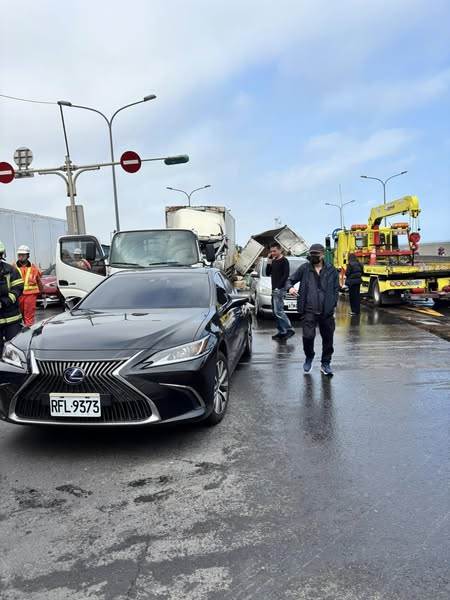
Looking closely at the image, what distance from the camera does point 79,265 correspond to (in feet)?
41.4

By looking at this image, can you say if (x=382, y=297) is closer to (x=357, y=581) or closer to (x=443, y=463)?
(x=443, y=463)

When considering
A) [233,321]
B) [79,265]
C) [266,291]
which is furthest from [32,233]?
[233,321]

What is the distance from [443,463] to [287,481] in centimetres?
122

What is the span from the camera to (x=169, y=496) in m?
3.41

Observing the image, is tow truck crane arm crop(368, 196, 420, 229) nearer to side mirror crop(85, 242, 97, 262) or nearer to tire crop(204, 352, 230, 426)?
side mirror crop(85, 242, 97, 262)

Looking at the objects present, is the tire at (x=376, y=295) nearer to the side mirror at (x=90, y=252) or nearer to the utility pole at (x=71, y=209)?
the side mirror at (x=90, y=252)

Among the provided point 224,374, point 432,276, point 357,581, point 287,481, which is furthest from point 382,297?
point 357,581

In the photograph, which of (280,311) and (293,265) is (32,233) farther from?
(280,311)

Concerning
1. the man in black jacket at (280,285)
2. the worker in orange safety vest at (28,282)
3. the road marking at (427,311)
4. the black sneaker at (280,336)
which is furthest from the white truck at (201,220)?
the worker in orange safety vest at (28,282)

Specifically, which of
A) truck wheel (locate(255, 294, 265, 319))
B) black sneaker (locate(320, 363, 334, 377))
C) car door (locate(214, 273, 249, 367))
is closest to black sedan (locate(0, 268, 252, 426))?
car door (locate(214, 273, 249, 367))

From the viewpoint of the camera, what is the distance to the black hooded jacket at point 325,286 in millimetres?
6520

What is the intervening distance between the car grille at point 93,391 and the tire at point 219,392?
82 centimetres

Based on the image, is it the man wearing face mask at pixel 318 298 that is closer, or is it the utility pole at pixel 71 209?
the man wearing face mask at pixel 318 298

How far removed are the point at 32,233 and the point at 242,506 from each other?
63.4 feet
